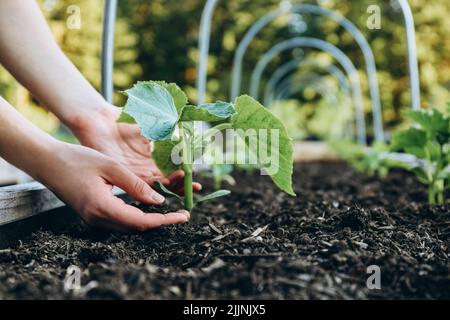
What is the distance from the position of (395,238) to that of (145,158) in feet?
3.15

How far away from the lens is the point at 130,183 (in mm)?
1414

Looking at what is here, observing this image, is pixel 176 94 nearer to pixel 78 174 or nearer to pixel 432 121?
pixel 78 174

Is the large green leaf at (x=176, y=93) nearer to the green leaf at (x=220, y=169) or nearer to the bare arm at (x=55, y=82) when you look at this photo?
the bare arm at (x=55, y=82)

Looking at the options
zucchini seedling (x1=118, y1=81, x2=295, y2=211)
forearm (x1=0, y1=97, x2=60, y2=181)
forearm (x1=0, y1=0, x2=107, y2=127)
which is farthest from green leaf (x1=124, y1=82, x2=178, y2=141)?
forearm (x1=0, y1=0, x2=107, y2=127)

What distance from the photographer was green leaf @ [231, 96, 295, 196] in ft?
4.54

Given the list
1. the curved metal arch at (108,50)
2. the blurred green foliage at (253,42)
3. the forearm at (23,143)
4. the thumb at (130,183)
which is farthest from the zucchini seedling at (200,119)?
the blurred green foliage at (253,42)

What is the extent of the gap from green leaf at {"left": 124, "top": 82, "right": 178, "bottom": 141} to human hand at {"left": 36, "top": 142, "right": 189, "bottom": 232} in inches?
6.7

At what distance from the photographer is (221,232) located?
4.77 ft

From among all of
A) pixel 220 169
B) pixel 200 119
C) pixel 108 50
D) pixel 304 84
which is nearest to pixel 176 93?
pixel 200 119

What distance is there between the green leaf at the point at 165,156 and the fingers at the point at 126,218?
0.87 ft

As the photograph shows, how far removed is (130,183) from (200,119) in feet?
0.87

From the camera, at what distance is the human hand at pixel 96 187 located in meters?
1.36

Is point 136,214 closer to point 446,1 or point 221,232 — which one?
point 221,232

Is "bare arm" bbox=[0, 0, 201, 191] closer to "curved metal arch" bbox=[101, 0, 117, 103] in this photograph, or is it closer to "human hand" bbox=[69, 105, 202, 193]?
"human hand" bbox=[69, 105, 202, 193]
